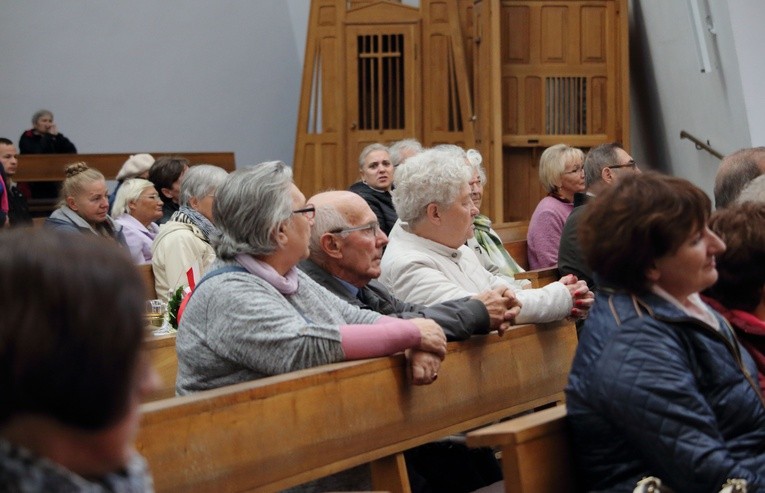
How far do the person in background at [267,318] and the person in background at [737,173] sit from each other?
1.97 metres

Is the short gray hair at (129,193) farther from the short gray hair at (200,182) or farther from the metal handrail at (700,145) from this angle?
the metal handrail at (700,145)

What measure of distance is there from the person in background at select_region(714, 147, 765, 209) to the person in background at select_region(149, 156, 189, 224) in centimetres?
364

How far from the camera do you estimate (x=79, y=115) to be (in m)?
13.6

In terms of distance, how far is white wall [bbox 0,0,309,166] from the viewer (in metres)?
13.5

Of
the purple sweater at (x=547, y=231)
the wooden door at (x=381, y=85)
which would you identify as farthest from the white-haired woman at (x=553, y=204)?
the wooden door at (x=381, y=85)

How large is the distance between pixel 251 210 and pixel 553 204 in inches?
138

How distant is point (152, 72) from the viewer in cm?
1377

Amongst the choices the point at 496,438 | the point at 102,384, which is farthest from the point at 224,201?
the point at 102,384

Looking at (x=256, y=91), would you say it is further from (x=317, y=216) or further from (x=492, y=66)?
(x=317, y=216)

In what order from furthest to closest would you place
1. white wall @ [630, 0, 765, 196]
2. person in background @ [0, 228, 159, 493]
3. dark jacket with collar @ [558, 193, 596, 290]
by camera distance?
white wall @ [630, 0, 765, 196] < dark jacket with collar @ [558, 193, 596, 290] < person in background @ [0, 228, 159, 493]

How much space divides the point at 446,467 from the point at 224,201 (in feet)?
3.18

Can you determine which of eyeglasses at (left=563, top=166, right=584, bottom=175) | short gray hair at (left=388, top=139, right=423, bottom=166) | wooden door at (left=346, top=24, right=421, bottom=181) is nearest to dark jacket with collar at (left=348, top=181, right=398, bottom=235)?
short gray hair at (left=388, top=139, right=423, bottom=166)

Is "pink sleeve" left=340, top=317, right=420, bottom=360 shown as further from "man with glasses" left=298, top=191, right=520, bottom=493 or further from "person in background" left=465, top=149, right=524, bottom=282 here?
"person in background" left=465, top=149, right=524, bottom=282

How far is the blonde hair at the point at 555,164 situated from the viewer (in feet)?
20.8
